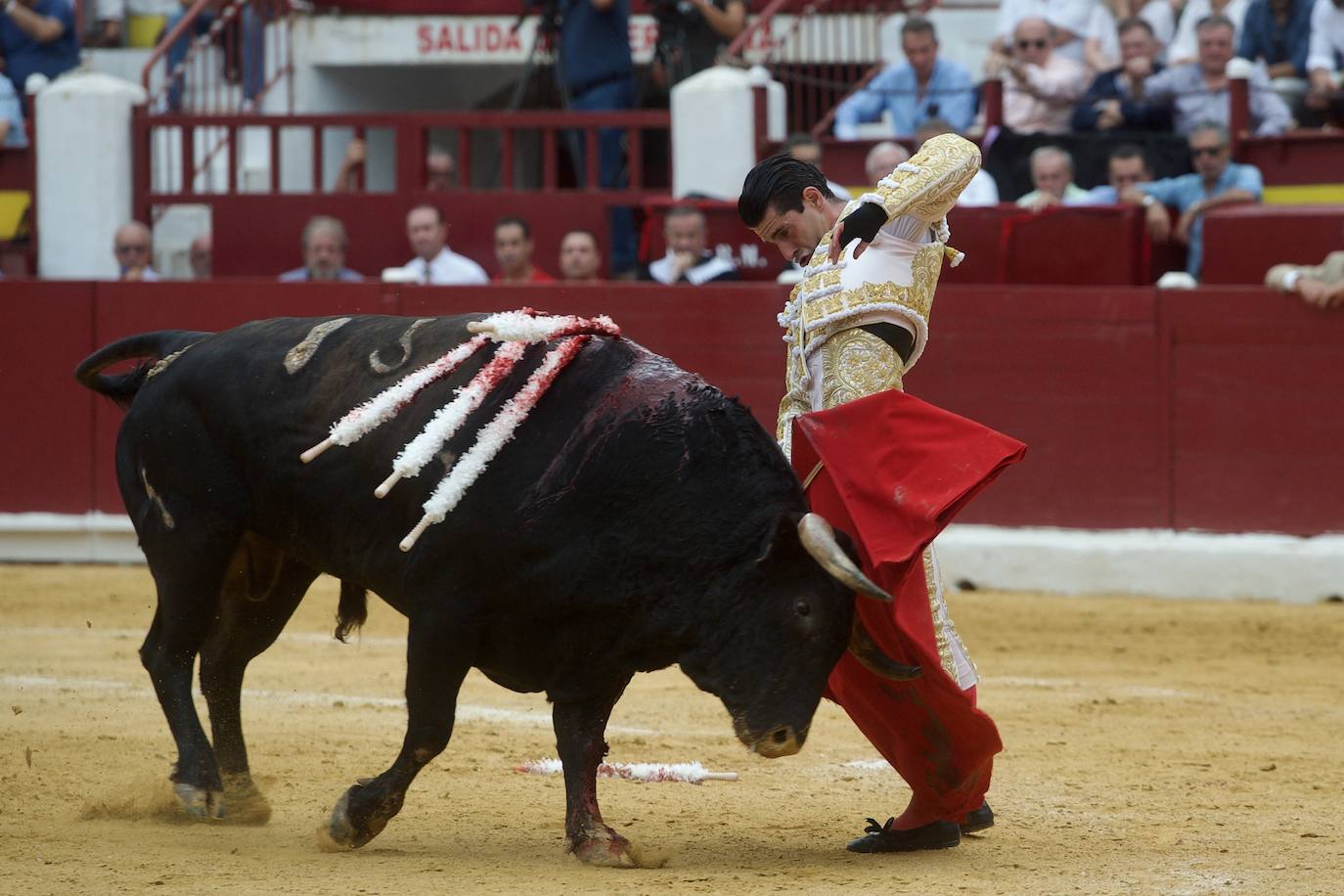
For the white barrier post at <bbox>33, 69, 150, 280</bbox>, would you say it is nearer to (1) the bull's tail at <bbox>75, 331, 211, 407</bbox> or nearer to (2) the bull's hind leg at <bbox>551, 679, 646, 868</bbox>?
(1) the bull's tail at <bbox>75, 331, 211, 407</bbox>

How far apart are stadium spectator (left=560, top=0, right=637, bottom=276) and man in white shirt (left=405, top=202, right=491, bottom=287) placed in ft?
4.08

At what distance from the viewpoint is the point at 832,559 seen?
3617 millimetres

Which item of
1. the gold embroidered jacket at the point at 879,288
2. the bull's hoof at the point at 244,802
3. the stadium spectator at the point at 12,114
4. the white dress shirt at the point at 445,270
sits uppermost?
the stadium spectator at the point at 12,114

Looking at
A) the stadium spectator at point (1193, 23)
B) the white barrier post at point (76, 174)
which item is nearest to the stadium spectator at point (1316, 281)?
the stadium spectator at point (1193, 23)

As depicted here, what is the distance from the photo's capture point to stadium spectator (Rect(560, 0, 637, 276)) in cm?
1024

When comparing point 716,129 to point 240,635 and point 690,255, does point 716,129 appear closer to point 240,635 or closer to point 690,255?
point 690,255

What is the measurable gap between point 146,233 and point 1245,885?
23.2ft

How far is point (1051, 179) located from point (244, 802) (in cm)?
499

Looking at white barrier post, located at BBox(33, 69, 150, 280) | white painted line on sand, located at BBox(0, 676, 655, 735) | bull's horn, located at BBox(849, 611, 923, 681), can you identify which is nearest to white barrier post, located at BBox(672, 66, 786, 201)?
white barrier post, located at BBox(33, 69, 150, 280)

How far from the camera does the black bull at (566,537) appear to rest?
3.75m

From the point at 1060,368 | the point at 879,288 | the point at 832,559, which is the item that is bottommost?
the point at 1060,368

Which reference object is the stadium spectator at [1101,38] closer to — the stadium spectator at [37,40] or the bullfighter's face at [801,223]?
the stadium spectator at [37,40]

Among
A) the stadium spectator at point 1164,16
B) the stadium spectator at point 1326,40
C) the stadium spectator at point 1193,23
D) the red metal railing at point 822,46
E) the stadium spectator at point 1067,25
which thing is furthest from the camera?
the red metal railing at point 822,46

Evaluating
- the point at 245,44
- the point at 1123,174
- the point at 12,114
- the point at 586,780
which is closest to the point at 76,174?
the point at 12,114
